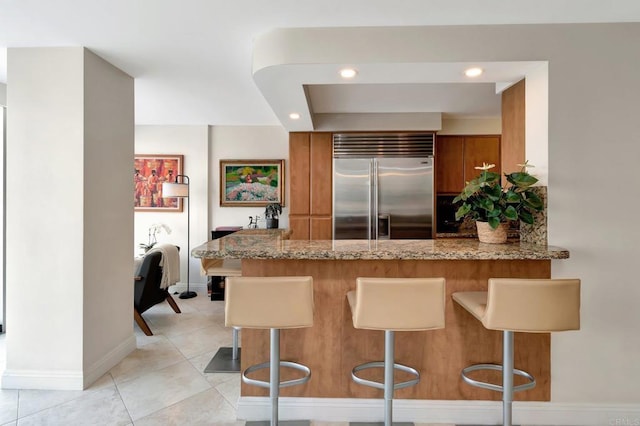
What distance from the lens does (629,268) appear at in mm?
2098

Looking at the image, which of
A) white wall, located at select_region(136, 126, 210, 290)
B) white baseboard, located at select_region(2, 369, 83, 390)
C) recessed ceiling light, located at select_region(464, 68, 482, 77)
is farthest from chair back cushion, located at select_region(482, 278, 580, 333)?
white wall, located at select_region(136, 126, 210, 290)

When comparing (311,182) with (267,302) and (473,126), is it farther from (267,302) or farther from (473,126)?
(267,302)

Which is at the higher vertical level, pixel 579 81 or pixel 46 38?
pixel 46 38

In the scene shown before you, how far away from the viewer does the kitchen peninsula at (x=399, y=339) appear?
7.01ft

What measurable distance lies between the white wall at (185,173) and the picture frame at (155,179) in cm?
7

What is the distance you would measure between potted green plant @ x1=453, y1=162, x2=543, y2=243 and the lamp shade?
11.9 ft

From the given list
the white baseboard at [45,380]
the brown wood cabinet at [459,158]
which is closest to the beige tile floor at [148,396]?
the white baseboard at [45,380]

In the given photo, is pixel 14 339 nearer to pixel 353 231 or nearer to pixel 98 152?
pixel 98 152

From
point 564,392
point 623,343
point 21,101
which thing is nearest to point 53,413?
point 21,101

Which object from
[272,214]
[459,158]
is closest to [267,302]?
[272,214]

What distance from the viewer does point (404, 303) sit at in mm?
1714

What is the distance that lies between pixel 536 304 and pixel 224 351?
7.94 ft

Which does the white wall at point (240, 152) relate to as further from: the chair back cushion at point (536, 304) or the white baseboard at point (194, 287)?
the chair back cushion at point (536, 304)

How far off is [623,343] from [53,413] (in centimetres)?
343
